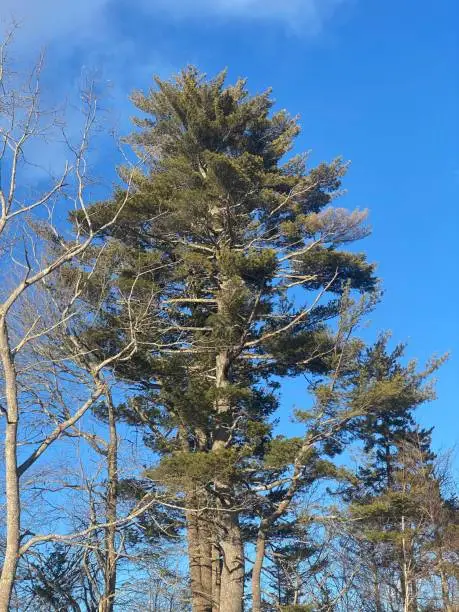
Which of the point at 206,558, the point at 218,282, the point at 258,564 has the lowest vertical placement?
the point at 258,564

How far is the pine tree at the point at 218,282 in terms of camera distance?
1538 cm

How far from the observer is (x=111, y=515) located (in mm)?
14273

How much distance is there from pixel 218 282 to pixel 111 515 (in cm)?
636

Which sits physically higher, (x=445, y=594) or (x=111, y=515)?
(x=111, y=515)

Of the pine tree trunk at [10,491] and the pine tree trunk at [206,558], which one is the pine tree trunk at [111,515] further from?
the pine tree trunk at [10,491]

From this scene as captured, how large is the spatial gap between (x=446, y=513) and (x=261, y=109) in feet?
45.2

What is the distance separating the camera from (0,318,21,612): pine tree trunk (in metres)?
9.11

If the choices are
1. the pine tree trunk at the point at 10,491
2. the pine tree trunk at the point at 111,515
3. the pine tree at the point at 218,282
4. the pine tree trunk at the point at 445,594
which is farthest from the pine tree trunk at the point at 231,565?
the pine tree trunk at the point at 445,594

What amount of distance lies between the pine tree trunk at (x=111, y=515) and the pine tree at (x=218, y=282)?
0.72 metres

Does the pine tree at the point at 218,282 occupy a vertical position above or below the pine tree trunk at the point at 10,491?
above

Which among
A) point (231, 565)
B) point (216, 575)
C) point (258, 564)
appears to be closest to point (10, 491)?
point (231, 565)

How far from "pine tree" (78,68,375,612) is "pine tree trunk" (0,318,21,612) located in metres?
4.34

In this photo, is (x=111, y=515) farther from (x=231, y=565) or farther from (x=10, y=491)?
(x=10, y=491)

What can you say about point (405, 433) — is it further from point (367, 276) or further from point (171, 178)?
point (171, 178)
